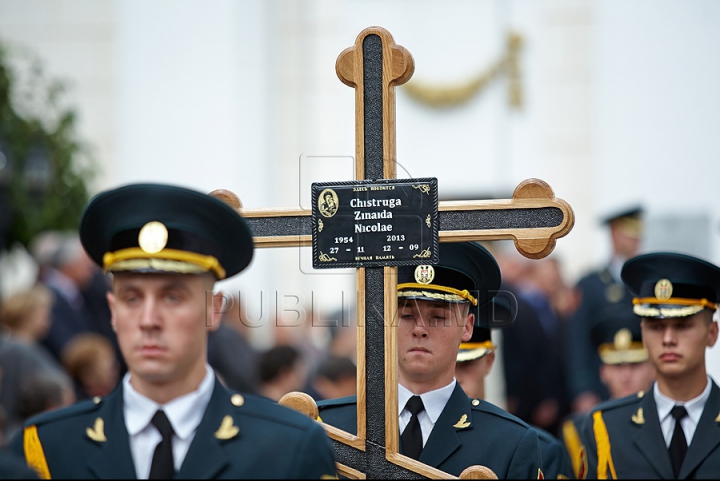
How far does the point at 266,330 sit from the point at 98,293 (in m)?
3.99

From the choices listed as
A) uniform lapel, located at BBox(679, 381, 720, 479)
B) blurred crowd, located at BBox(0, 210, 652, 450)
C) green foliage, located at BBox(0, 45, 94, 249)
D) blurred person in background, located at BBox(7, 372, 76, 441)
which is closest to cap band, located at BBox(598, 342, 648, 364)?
blurred crowd, located at BBox(0, 210, 652, 450)

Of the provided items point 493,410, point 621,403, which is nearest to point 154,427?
point 493,410

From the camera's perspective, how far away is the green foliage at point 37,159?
31.8 feet

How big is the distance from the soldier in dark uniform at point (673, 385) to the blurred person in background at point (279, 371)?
3.57 meters

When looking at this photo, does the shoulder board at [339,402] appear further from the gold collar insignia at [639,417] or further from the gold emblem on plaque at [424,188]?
the gold collar insignia at [639,417]

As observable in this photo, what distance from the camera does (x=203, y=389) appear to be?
297 centimetres

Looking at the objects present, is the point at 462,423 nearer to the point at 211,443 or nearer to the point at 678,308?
the point at 678,308

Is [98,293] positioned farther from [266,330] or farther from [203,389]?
[203,389]

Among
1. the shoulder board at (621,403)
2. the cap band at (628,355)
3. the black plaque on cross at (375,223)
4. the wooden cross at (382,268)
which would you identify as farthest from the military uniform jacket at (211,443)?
the cap band at (628,355)

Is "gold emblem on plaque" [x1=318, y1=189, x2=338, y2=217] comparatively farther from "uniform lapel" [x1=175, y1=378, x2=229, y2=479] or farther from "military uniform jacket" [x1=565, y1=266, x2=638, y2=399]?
"military uniform jacket" [x1=565, y1=266, x2=638, y2=399]

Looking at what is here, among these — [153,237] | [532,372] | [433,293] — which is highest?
[153,237]

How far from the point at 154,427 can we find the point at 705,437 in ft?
6.97

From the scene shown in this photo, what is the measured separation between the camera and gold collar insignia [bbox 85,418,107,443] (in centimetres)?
297

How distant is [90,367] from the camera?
23.8 feet
